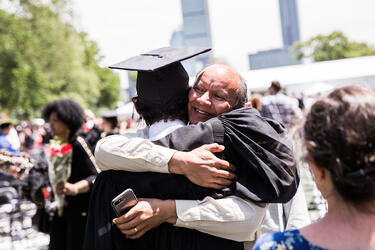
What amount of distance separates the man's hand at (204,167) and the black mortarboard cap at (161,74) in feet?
1.16

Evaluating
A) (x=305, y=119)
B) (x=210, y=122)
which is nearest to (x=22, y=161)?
(x=210, y=122)

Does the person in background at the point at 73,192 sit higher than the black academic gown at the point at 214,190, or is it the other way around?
the black academic gown at the point at 214,190

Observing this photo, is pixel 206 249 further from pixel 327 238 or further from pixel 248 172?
pixel 327 238

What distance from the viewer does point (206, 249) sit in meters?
2.19

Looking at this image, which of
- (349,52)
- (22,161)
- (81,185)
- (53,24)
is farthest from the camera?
(349,52)

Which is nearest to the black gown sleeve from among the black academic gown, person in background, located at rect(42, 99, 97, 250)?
the black academic gown

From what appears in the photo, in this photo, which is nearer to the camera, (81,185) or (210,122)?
(210,122)

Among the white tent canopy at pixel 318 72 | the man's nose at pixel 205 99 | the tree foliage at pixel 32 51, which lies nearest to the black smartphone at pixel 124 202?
the man's nose at pixel 205 99

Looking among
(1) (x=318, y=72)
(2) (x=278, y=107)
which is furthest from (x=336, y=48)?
(2) (x=278, y=107)

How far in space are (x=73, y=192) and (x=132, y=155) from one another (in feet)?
7.94

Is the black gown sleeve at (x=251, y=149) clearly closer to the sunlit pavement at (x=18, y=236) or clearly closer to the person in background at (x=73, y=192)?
the person in background at (x=73, y=192)

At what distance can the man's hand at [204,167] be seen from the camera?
2.10 m

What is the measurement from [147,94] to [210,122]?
400 millimetres

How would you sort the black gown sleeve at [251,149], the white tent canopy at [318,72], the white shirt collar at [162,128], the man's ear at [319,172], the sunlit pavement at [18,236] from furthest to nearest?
the white tent canopy at [318,72], the sunlit pavement at [18,236], the white shirt collar at [162,128], the black gown sleeve at [251,149], the man's ear at [319,172]
